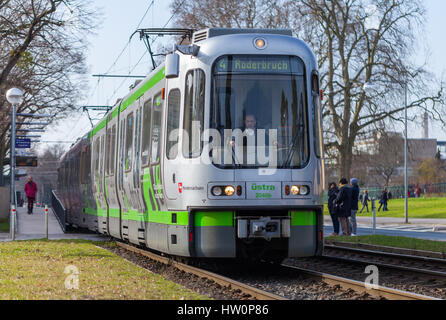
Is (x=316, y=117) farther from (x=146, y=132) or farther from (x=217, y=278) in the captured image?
(x=146, y=132)

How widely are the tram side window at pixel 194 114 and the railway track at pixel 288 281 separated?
191 cm

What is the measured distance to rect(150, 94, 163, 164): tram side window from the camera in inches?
487

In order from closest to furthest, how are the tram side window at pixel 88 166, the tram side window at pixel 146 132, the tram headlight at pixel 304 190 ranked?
the tram headlight at pixel 304 190 → the tram side window at pixel 146 132 → the tram side window at pixel 88 166

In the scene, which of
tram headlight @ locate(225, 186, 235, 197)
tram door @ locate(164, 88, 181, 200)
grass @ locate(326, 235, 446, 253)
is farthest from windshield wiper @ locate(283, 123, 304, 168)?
grass @ locate(326, 235, 446, 253)

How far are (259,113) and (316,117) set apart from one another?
1000 mm

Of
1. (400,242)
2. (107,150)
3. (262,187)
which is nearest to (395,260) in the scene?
(400,242)

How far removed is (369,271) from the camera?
12594mm

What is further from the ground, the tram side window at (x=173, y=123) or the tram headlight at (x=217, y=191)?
the tram side window at (x=173, y=123)

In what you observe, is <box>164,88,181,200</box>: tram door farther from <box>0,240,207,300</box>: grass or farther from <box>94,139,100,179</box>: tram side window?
<box>94,139,100,179</box>: tram side window

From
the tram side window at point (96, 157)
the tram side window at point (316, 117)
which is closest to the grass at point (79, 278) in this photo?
the tram side window at point (316, 117)

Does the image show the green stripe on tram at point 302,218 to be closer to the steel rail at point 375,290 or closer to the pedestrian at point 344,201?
the steel rail at point 375,290

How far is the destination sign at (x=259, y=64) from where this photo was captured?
11203 millimetres

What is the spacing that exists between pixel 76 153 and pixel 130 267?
49.0 ft
